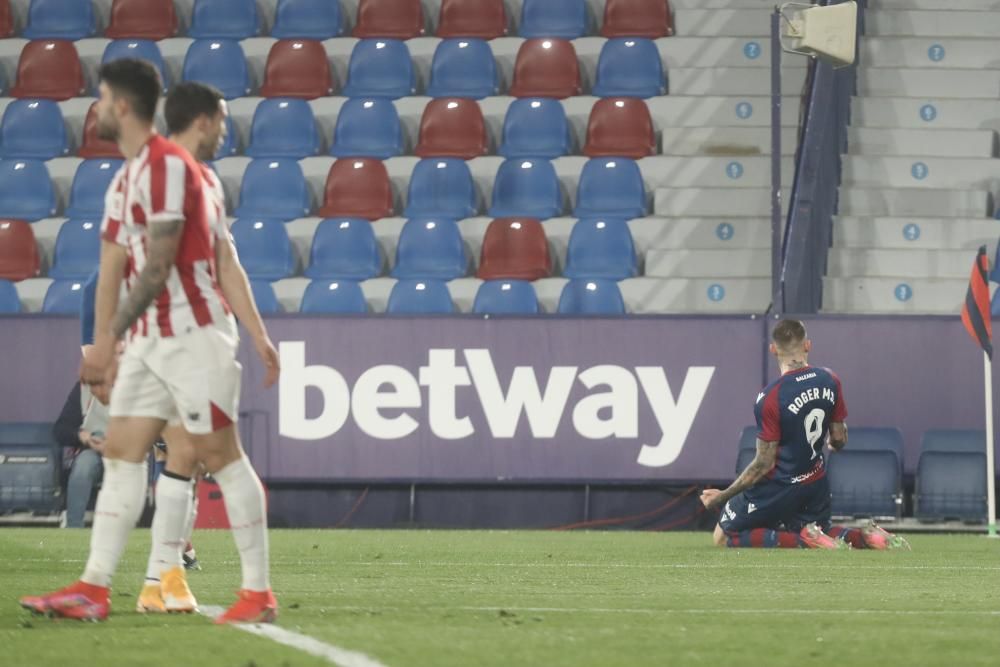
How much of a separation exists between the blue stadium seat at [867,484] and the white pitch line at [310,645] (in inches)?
356

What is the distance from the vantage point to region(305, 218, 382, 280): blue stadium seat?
17.2 metres

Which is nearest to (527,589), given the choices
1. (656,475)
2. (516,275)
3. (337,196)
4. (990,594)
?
(990,594)

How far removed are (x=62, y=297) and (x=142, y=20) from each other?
392cm

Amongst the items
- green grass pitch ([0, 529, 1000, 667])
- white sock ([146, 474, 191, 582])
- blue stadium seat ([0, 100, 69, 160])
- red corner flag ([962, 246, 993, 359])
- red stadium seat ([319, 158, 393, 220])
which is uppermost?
blue stadium seat ([0, 100, 69, 160])

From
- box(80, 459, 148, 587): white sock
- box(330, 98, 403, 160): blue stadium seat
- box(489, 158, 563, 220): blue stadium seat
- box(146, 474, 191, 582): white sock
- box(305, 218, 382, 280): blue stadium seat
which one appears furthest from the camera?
box(330, 98, 403, 160): blue stadium seat

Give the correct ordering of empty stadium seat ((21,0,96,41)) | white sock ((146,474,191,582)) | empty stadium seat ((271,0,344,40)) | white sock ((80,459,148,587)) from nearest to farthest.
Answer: white sock ((80,459,148,587)) → white sock ((146,474,191,582)) → empty stadium seat ((271,0,344,40)) → empty stadium seat ((21,0,96,41))

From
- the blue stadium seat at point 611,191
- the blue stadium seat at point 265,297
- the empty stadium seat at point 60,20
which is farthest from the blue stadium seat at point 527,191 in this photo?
the empty stadium seat at point 60,20

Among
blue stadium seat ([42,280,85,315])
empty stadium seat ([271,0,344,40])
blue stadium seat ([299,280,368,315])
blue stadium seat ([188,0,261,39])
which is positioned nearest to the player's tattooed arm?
blue stadium seat ([299,280,368,315])

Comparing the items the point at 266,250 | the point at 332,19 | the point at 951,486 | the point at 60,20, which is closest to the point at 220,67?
the point at 332,19

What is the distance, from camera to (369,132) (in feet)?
60.3

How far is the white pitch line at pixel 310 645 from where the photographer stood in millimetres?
5315

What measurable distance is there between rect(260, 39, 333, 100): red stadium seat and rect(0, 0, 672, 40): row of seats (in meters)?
0.38

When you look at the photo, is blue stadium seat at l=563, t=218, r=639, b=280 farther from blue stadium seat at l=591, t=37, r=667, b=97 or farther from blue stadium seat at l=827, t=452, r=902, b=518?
blue stadium seat at l=827, t=452, r=902, b=518

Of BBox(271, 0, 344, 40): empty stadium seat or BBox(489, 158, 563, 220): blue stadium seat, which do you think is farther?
BBox(271, 0, 344, 40): empty stadium seat
